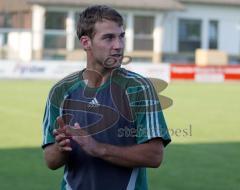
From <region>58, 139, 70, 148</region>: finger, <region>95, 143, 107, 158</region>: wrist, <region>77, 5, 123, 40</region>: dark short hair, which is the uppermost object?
<region>77, 5, 123, 40</region>: dark short hair

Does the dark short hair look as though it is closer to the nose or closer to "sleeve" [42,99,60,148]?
the nose

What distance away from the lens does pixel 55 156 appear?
390 cm

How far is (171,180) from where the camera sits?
9.79 meters

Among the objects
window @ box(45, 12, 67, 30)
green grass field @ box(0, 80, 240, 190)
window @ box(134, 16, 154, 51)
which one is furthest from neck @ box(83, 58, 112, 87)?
window @ box(134, 16, 154, 51)

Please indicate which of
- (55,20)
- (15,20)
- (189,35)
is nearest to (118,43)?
(55,20)

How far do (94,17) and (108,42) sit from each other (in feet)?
0.49

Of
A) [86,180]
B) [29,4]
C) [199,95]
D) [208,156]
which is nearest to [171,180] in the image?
[208,156]

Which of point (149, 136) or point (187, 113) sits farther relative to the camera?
point (187, 113)

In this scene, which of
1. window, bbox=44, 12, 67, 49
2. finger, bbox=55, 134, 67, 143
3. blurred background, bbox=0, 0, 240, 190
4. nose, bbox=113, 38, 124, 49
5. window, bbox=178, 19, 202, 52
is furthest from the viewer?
window, bbox=178, 19, 202, 52

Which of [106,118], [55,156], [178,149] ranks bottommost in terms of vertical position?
[178,149]

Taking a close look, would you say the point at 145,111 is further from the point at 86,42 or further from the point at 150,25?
the point at 150,25

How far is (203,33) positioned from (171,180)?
50.5 metres

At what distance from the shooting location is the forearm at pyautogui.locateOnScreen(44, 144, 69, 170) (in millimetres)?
3857

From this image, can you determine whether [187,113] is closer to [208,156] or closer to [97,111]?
[208,156]
